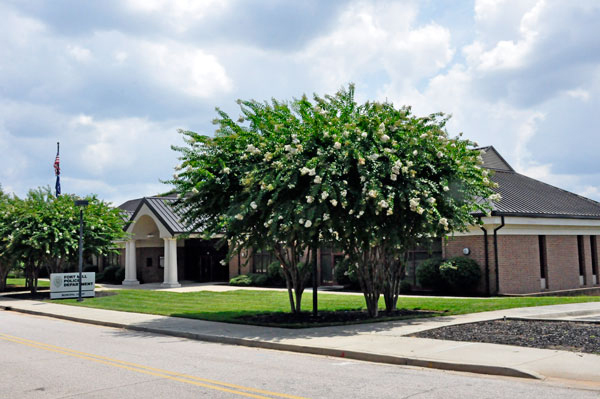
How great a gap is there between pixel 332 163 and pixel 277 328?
425 cm

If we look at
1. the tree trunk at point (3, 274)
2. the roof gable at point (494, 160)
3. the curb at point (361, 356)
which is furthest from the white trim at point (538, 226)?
the tree trunk at point (3, 274)

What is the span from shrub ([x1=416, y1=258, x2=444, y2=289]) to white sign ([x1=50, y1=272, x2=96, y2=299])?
1473 centimetres

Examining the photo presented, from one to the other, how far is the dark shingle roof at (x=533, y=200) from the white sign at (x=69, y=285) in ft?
59.7

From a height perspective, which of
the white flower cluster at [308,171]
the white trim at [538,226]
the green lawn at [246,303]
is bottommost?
the green lawn at [246,303]

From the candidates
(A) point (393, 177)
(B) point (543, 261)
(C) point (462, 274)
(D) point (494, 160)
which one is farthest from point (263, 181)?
(D) point (494, 160)

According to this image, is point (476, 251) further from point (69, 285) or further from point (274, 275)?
point (69, 285)

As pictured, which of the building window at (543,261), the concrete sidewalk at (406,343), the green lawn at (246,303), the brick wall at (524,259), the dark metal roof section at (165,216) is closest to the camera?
the concrete sidewalk at (406,343)

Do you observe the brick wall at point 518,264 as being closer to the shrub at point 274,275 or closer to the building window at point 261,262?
the shrub at point 274,275

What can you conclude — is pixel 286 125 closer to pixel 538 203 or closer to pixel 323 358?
pixel 323 358

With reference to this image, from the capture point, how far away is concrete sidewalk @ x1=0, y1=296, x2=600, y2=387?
28.1 ft

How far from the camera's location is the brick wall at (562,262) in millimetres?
24969

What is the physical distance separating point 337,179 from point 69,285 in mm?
17666

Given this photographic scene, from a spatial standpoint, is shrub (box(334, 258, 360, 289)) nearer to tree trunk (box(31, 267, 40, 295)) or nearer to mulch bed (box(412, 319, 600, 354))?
mulch bed (box(412, 319, 600, 354))

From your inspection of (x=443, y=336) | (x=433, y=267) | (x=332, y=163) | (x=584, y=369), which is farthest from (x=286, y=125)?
(x=433, y=267)
